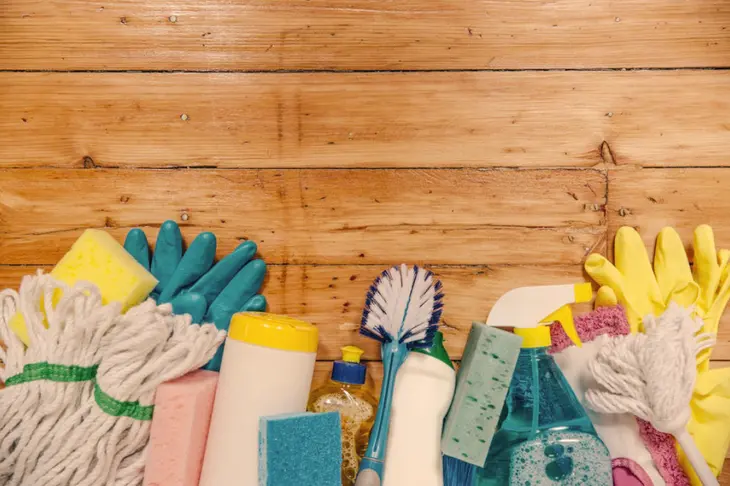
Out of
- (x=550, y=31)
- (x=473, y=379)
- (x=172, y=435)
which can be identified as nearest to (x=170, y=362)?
(x=172, y=435)

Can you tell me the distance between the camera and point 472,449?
25.4 inches

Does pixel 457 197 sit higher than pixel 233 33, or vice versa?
pixel 233 33

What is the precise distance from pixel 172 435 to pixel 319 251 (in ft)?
0.92

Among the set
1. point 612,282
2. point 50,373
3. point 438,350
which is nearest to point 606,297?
point 612,282

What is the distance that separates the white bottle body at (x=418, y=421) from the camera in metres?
0.66

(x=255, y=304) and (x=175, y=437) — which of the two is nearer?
(x=175, y=437)

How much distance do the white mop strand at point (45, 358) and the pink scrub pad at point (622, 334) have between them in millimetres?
538

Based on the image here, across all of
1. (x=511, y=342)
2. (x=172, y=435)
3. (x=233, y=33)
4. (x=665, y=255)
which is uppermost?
(x=233, y=33)

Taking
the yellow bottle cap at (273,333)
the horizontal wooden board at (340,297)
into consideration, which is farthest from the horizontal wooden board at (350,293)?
the yellow bottle cap at (273,333)

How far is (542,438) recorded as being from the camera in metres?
0.66

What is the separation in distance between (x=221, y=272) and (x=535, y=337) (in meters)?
0.39

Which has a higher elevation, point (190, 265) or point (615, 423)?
point (190, 265)

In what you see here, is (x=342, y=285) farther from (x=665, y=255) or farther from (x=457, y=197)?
(x=665, y=255)

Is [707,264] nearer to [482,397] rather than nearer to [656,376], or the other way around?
[656,376]
